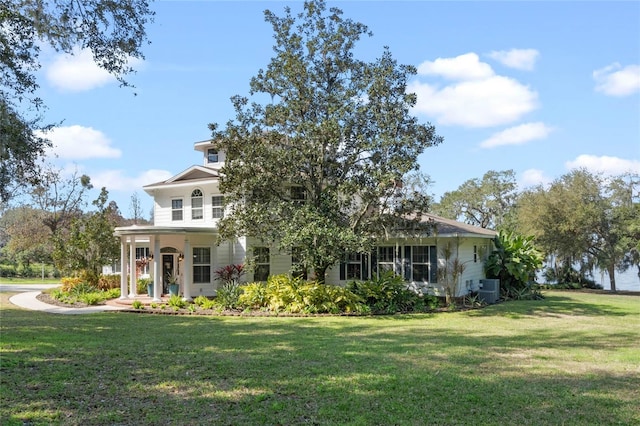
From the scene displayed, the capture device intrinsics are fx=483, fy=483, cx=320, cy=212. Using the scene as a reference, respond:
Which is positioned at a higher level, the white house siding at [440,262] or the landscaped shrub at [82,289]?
the white house siding at [440,262]

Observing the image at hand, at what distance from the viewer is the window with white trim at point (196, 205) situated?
21.2 m

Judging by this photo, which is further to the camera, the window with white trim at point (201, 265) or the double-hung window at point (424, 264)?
the window with white trim at point (201, 265)

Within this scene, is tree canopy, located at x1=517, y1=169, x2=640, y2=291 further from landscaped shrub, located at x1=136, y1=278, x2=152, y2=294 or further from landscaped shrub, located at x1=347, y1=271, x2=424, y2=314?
landscaped shrub, located at x1=136, y1=278, x2=152, y2=294

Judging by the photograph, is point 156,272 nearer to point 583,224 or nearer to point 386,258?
point 386,258

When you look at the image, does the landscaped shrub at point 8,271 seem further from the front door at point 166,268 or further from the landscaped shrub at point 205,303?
the landscaped shrub at point 205,303

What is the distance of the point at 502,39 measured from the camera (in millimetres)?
12969

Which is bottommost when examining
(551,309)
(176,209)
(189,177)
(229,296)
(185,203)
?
(551,309)

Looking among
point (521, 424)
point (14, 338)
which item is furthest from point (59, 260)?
point (521, 424)

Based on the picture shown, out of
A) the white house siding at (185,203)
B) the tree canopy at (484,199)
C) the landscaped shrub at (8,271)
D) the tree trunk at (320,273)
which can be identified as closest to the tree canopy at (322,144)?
the tree trunk at (320,273)

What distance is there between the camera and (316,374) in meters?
7.36

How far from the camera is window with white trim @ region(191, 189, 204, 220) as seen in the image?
21.2m

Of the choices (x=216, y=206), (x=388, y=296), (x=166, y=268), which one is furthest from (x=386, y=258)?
(x=166, y=268)

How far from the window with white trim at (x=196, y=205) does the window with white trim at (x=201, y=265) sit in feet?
5.82

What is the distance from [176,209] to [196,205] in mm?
1172
